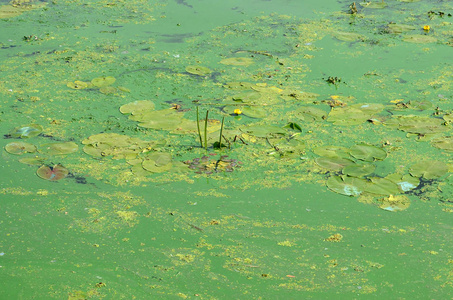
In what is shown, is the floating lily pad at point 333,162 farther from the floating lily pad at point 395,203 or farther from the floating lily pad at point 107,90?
the floating lily pad at point 107,90

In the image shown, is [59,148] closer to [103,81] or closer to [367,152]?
[103,81]

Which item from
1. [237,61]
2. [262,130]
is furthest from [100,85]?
[262,130]

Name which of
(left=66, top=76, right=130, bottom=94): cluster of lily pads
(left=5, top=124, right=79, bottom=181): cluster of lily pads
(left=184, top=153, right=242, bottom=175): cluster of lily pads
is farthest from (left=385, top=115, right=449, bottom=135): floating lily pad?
(left=5, top=124, right=79, bottom=181): cluster of lily pads

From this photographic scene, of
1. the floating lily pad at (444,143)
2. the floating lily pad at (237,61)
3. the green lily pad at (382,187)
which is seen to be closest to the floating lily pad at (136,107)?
the floating lily pad at (237,61)

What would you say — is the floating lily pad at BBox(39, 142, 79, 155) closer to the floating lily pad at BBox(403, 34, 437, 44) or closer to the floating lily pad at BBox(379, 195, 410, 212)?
the floating lily pad at BBox(379, 195, 410, 212)

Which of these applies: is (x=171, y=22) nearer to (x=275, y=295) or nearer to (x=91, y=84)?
(x=91, y=84)

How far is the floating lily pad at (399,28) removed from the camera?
177 inches

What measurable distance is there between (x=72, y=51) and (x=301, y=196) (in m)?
2.39

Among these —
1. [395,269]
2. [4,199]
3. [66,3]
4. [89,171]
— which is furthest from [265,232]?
[66,3]

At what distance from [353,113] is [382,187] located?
0.80 meters

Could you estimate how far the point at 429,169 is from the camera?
2729 millimetres

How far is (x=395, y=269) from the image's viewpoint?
6.87 feet

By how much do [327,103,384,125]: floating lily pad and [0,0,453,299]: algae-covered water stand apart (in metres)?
0.01

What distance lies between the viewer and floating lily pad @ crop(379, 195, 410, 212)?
2.45m
